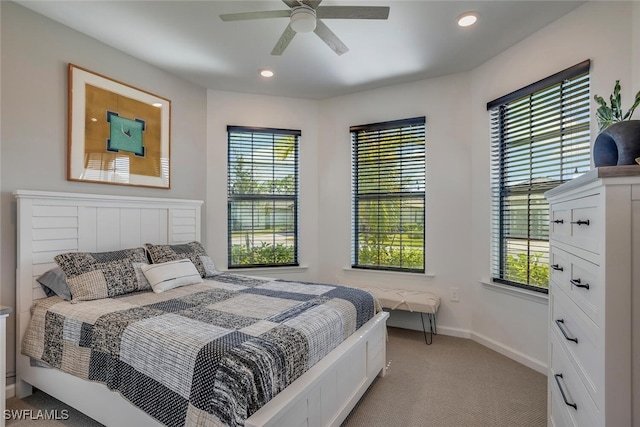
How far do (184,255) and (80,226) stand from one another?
0.80 meters

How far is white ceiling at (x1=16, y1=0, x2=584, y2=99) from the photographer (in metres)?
2.29

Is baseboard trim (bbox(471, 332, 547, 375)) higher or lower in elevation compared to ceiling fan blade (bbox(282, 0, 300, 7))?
lower

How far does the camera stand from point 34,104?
2357 millimetres

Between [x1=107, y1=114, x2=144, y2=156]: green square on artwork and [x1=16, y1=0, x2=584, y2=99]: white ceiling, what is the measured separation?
25.0 inches

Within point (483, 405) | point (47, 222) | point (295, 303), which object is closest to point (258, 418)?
point (295, 303)

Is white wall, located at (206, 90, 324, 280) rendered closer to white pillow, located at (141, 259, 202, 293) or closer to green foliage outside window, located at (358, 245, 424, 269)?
green foliage outside window, located at (358, 245, 424, 269)

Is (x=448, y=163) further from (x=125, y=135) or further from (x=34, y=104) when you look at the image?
(x=34, y=104)

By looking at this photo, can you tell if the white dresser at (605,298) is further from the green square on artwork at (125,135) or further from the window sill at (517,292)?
the green square on artwork at (125,135)

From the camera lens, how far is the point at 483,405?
7.01 ft

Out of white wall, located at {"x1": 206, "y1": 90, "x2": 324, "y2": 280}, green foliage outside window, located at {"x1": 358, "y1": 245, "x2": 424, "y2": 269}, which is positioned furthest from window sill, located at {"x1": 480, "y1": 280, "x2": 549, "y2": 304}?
white wall, located at {"x1": 206, "y1": 90, "x2": 324, "y2": 280}

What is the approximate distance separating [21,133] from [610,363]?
3.41 metres

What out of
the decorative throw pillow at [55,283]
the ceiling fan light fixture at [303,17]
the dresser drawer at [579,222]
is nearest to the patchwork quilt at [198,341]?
the decorative throw pillow at [55,283]

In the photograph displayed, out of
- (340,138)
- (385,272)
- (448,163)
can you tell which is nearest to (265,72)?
(340,138)

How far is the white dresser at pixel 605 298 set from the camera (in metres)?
0.89
